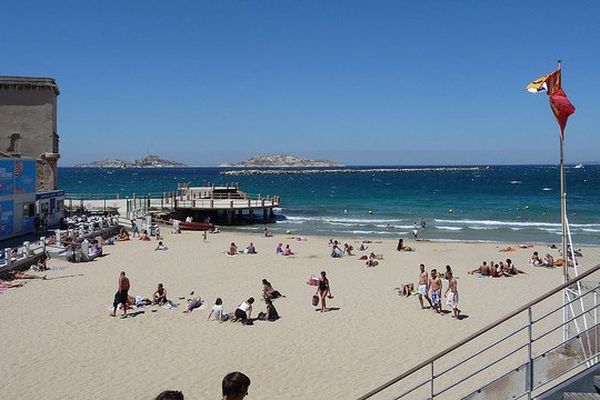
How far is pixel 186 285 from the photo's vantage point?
1881 cm

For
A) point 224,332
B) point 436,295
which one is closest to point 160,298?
point 224,332

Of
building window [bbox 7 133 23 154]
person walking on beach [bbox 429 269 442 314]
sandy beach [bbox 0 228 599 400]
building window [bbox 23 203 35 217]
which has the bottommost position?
sandy beach [bbox 0 228 599 400]

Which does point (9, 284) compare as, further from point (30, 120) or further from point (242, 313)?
point (30, 120)

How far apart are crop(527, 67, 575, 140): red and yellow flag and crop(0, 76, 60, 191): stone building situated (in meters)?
35.6

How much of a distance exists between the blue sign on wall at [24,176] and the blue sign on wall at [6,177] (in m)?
0.34

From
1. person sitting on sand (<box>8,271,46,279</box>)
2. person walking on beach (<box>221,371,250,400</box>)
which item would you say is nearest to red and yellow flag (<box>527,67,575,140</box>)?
person walking on beach (<box>221,371,250,400</box>)

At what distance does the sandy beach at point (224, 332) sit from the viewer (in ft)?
33.4

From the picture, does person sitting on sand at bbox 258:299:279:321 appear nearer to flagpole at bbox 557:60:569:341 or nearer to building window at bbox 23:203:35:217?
flagpole at bbox 557:60:569:341

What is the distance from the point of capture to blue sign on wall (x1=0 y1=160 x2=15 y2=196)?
25.0m

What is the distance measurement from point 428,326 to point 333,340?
2597mm

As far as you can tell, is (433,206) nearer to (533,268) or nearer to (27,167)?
(533,268)

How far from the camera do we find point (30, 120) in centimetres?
3794

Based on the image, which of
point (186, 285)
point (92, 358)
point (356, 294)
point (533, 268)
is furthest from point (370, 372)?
point (533, 268)

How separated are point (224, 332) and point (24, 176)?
18.9 meters
